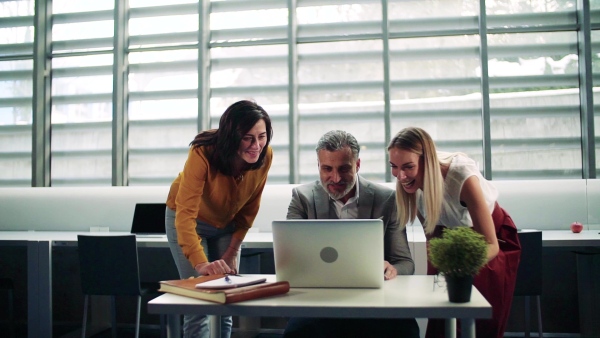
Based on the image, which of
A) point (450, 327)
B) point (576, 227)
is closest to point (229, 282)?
point (450, 327)

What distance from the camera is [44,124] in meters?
5.74

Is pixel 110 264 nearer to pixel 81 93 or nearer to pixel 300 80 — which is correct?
pixel 300 80

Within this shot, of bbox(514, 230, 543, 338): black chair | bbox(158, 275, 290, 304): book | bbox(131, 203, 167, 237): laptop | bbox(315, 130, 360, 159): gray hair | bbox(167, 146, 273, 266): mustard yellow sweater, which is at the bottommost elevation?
bbox(514, 230, 543, 338): black chair

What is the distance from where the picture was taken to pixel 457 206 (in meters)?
2.22

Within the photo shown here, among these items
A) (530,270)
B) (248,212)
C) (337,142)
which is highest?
(337,142)

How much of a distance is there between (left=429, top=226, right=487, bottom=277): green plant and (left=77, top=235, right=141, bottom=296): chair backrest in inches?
96.0

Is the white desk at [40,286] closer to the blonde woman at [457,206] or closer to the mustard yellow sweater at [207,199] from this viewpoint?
the mustard yellow sweater at [207,199]

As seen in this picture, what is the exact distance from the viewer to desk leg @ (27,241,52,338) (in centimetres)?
417

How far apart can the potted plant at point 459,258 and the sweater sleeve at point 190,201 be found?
3.62ft

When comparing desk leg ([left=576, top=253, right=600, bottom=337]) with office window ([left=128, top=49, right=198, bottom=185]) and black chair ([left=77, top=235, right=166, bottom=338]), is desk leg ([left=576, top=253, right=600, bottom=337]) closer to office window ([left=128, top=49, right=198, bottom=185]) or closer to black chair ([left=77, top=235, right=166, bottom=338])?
black chair ([left=77, top=235, right=166, bottom=338])

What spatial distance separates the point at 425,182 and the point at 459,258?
1.82 ft

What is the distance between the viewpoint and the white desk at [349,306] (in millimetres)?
1641

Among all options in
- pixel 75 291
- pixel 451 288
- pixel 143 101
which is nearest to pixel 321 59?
pixel 143 101

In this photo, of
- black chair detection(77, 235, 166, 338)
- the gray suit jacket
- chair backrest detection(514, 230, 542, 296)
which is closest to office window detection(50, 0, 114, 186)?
black chair detection(77, 235, 166, 338)
